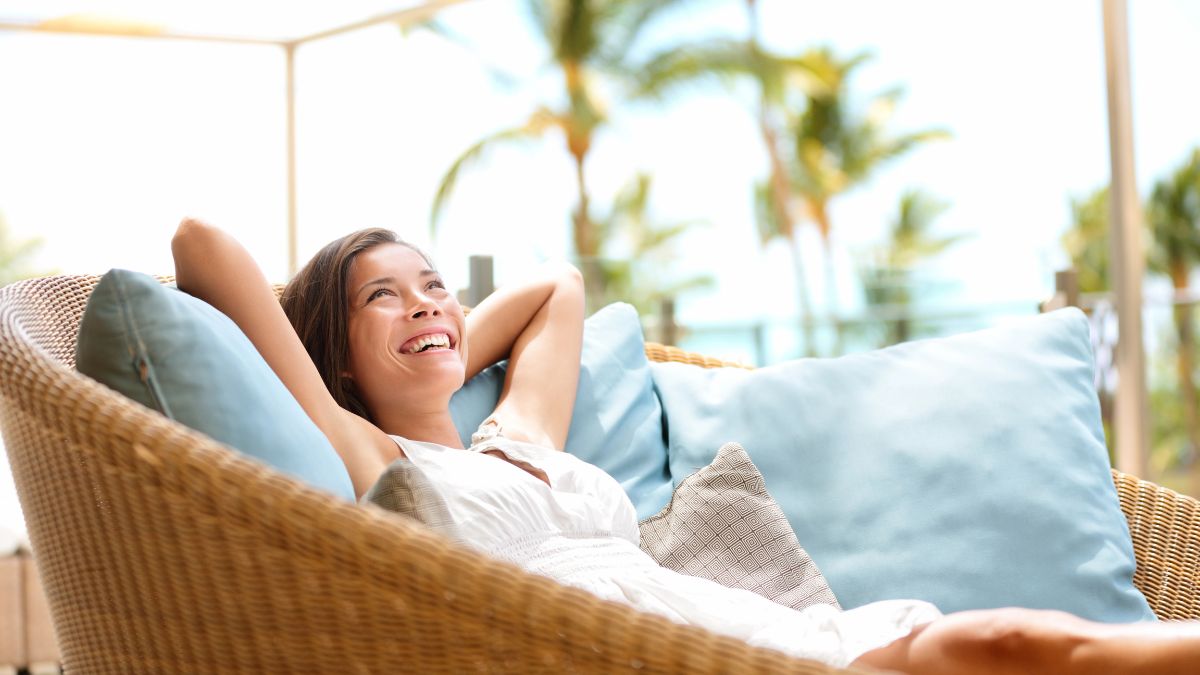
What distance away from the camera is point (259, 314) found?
1.38 m

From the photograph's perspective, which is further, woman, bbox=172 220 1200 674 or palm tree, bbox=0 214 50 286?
palm tree, bbox=0 214 50 286

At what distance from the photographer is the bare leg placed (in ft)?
3.30

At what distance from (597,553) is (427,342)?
0.39m

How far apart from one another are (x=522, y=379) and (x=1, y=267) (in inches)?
519

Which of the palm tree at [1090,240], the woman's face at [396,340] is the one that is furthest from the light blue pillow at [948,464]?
the palm tree at [1090,240]

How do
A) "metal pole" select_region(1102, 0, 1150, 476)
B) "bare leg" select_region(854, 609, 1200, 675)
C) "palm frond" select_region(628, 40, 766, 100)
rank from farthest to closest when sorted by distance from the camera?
1. "palm frond" select_region(628, 40, 766, 100)
2. "metal pole" select_region(1102, 0, 1150, 476)
3. "bare leg" select_region(854, 609, 1200, 675)

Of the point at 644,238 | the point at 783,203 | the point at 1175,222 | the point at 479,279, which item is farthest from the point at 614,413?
the point at 783,203

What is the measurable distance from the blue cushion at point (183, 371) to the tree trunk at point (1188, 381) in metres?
4.57

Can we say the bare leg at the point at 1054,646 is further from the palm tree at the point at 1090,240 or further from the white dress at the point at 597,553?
the palm tree at the point at 1090,240

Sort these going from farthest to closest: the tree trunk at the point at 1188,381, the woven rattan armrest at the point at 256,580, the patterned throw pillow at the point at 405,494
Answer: the tree trunk at the point at 1188,381, the patterned throw pillow at the point at 405,494, the woven rattan armrest at the point at 256,580

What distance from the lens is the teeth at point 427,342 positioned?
5.23 ft

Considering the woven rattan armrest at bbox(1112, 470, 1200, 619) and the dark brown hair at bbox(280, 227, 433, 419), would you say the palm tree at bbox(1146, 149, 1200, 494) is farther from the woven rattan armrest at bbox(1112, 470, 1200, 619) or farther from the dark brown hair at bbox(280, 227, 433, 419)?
the dark brown hair at bbox(280, 227, 433, 419)

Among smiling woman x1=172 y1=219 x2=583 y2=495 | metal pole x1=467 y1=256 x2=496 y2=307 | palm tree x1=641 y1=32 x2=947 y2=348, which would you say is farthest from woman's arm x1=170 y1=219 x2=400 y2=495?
palm tree x1=641 y1=32 x2=947 y2=348

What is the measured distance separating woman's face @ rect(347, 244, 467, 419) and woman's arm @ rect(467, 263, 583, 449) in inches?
6.0
